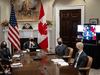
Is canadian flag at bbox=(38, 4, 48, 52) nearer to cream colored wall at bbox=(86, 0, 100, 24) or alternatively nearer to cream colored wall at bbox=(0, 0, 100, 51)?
cream colored wall at bbox=(0, 0, 100, 51)

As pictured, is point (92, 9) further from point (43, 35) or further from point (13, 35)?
point (13, 35)

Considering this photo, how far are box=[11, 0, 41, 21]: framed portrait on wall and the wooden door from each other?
4.96 ft

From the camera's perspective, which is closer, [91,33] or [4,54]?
[4,54]

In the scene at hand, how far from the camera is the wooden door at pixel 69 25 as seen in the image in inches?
328

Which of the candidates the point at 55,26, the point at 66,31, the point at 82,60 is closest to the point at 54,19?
the point at 55,26

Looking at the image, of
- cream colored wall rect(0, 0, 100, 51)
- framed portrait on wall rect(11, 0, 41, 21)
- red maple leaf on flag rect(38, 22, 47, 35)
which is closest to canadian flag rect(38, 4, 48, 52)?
red maple leaf on flag rect(38, 22, 47, 35)

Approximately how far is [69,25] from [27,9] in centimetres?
260

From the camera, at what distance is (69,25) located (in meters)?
8.45

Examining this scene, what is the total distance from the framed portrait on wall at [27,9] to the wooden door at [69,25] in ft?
4.96

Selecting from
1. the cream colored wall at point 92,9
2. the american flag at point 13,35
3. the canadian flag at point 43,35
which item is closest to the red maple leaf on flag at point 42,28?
the canadian flag at point 43,35

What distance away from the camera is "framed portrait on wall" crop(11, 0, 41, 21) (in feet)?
27.9

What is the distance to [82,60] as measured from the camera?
351cm

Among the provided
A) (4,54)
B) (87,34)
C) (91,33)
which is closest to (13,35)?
(4,54)

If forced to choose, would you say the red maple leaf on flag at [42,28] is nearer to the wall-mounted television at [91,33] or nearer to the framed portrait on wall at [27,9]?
the framed portrait on wall at [27,9]
